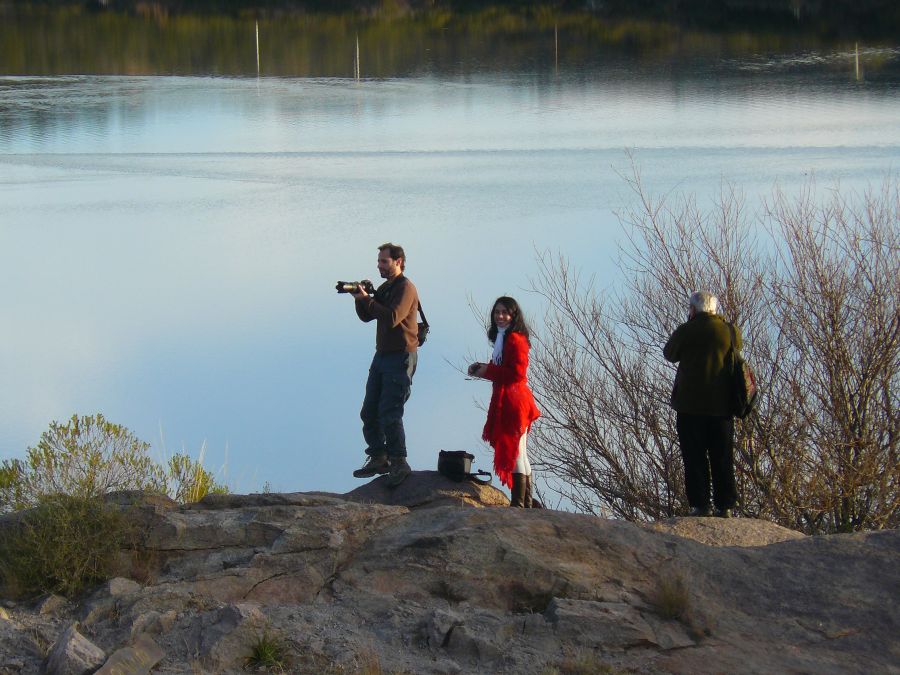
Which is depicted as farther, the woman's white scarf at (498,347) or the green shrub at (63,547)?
the woman's white scarf at (498,347)

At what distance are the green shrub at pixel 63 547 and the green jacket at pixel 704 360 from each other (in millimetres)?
3449

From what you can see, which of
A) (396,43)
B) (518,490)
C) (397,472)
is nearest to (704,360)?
Answer: (518,490)

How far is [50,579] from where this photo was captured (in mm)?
5836

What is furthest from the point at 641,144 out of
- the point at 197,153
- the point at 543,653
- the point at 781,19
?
the point at 543,653

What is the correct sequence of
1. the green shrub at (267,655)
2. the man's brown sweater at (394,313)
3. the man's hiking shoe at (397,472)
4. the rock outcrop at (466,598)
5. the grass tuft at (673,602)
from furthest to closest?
the man's hiking shoe at (397,472) → the man's brown sweater at (394,313) → the grass tuft at (673,602) → the rock outcrop at (466,598) → the green shrub at (267,655)

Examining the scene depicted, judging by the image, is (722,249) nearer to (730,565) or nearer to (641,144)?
(730,565)

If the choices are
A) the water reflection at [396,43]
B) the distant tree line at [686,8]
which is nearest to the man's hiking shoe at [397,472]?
the water reflection at [396,43]

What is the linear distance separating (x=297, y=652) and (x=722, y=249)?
36.3 ft

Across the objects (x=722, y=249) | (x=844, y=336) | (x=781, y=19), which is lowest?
(x=844, y=336)

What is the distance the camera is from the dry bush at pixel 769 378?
14383mm

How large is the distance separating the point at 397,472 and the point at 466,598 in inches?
97.8

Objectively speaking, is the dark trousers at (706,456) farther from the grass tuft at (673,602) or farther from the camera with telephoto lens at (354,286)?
the camera with telephoto lens at (354,286)

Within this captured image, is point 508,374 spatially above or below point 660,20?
below

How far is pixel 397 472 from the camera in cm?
809
